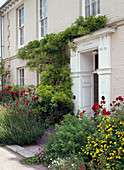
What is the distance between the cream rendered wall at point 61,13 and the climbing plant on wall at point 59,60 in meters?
0.45

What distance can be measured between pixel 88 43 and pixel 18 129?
342 centimetres

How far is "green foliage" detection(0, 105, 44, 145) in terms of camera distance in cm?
658

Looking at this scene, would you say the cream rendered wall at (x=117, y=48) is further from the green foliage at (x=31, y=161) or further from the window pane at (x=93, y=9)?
the green foliage at (x=31, y=161)

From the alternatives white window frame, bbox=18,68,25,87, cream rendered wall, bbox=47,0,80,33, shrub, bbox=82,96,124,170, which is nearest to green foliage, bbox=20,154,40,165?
shrub, bbox=82,96,124,170

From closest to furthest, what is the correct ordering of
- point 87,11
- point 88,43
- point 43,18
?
point 88,43 < point 87,11 < point 43,18

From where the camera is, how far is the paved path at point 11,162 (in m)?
4.94

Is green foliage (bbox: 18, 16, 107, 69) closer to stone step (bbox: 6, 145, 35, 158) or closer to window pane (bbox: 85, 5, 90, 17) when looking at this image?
window pane (bbox: 85, 5, 90, 17)

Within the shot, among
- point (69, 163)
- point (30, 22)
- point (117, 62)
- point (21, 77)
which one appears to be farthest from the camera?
point (21, 77)

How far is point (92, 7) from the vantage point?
24.9ft

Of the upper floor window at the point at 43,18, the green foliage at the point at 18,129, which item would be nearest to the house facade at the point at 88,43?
the upper floor window at the point at 43,18

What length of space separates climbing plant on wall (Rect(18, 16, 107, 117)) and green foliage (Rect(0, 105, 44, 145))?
39.5 inches

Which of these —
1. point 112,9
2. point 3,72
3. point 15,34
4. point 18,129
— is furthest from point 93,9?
point 3,72

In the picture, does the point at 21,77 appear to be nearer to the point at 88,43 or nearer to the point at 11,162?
the point at 88,43

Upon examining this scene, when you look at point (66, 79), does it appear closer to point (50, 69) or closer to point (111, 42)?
point (50, 69)
